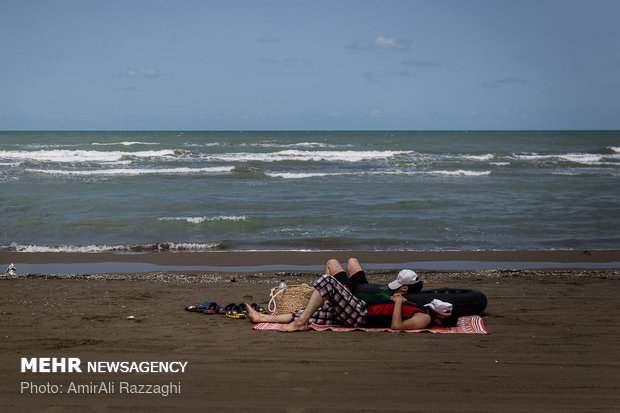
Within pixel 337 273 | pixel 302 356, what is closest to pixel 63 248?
pixel 337 273

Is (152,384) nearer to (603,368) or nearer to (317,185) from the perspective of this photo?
(603,368)

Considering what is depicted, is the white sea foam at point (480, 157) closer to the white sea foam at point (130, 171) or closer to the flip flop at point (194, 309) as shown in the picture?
the white sea foam at point (130, 171)

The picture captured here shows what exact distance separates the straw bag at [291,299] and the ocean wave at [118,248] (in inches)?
196

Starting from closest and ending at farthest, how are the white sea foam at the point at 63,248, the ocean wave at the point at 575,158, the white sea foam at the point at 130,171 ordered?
the white sea foam at the point at 63,248, the white sea foam at the point at 130,171, the ocean wave at the point at 575,158

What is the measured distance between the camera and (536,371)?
4.32 meters

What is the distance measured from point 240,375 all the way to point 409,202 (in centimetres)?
1231

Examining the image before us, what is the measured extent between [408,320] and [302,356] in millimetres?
1284

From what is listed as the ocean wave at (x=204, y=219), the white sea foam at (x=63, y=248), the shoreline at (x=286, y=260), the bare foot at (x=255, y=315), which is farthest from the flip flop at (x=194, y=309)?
the ocean wave at (x=204, y=219)

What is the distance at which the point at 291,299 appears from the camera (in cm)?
612

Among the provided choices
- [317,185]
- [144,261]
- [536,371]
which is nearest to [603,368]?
[536,371]

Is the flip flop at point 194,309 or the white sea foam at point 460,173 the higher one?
the white sea foam at point 460,173

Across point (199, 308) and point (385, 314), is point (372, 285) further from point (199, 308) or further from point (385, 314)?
point (199, 308)

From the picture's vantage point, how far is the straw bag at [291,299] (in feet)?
19.9

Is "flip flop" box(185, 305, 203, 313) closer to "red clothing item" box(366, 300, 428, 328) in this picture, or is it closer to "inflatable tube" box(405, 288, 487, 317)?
"red clothing item" box(366, 300, 428, 328)
